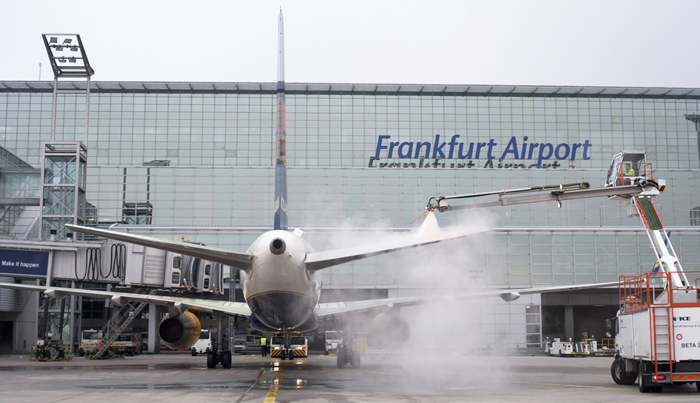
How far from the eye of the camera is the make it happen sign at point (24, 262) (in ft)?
140

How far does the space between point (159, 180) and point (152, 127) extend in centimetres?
660

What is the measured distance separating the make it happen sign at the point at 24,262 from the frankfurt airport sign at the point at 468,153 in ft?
115

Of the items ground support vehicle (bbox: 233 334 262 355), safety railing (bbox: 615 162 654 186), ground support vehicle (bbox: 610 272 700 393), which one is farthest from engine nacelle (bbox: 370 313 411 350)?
ground support vehicle (bbox: 233 334 262 355)

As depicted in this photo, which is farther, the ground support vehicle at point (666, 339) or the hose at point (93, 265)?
the hose at point (93, 265)

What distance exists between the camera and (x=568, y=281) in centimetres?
5794

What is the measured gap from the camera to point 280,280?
20188 mm

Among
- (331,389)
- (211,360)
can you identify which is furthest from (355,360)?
(331,389)

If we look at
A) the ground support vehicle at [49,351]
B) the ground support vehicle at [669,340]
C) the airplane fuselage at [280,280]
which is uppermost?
the airplane fuselage at [280,280]

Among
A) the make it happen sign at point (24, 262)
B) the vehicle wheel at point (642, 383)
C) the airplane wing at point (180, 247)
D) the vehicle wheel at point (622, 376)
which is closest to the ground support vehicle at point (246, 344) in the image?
the make it happen sign at point (24, 262)

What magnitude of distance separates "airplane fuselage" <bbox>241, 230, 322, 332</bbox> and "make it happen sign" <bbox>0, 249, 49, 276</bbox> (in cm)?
2752

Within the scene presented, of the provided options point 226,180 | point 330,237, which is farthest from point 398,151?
point 226,180

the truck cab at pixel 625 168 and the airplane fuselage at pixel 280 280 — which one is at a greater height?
the truck cab at pixel 625 168

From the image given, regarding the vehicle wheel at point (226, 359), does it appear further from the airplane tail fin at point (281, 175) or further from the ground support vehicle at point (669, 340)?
the ground support vehicle at point (669, 340)

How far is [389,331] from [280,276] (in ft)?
41.8
